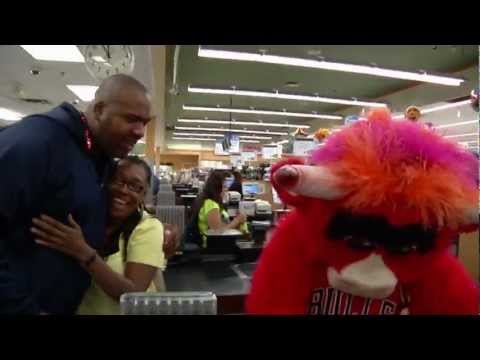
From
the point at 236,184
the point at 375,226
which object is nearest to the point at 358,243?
the point at 375,226

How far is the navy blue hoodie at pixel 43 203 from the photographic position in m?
0.86

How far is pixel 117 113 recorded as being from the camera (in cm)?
109

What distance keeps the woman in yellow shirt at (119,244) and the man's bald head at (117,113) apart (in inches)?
5.3

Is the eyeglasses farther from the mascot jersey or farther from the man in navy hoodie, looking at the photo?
the mascot jersey

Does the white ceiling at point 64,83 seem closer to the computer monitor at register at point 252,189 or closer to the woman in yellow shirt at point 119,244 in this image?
the computer monitor at register at point 252,189

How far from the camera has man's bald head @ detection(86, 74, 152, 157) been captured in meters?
1.09

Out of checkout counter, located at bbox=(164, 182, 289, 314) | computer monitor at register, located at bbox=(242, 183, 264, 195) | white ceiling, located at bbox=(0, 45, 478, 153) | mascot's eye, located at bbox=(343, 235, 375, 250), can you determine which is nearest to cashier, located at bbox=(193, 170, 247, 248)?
checkout counter, located at bbox=(164, 182, 289, 314)

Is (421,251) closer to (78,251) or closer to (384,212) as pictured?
(384,212)

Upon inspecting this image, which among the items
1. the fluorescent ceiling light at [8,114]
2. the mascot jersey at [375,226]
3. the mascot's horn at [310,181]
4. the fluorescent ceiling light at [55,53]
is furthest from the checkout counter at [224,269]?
the fluorescent ceiling light at [8,114]

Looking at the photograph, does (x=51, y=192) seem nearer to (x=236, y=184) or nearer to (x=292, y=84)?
(x=236, y=184)

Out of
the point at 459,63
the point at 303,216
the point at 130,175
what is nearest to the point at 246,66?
the point at 459,63

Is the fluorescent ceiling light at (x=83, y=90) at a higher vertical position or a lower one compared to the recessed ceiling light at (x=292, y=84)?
lower

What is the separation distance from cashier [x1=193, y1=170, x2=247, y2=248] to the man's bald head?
7.51 feet
